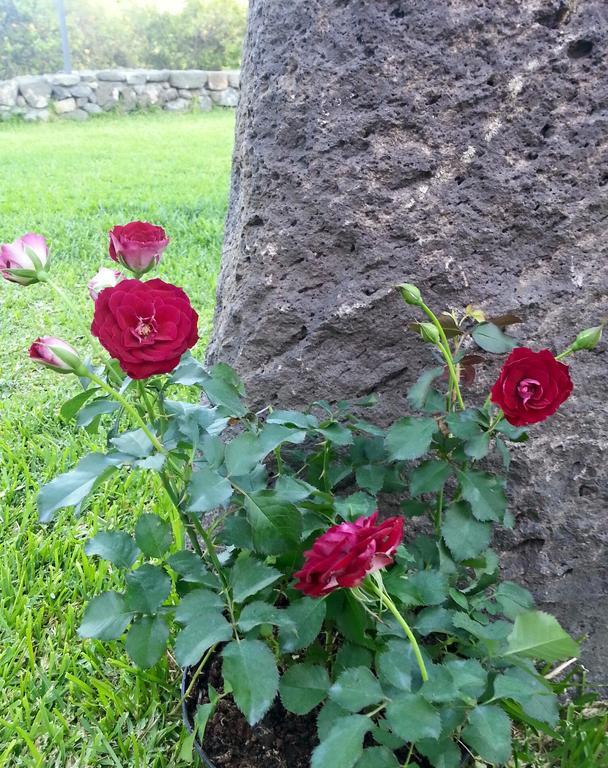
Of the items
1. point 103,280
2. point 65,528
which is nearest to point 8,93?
point 65,528

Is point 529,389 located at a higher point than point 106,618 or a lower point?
higher

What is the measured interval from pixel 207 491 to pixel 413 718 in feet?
1.26

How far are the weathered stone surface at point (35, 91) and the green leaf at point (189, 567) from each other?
1098 centimetres

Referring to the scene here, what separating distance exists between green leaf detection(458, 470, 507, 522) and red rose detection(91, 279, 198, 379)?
503mm

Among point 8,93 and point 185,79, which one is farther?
point 185,79

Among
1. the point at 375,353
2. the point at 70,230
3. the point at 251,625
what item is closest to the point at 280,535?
the point at 251,625

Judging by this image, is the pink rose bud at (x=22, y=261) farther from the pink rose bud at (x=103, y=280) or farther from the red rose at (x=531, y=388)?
the red rose at (x=531, y=388)

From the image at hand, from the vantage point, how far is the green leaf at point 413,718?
0.85 m

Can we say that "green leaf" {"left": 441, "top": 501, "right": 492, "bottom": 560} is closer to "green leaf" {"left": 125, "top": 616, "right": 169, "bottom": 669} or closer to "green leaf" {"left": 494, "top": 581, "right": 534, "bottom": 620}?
"green leaf" {"left": 494, "top": 581, "right": 534, "bottom": 620}

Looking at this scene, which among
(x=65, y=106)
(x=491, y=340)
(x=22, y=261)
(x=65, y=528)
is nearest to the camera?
(x=22, y=261)

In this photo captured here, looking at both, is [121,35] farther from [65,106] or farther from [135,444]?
[135,444]

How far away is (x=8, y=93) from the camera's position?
10.3 meters

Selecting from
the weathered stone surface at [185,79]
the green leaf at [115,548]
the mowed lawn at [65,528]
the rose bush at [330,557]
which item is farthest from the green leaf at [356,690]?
the weathered stone surface at [185,79]

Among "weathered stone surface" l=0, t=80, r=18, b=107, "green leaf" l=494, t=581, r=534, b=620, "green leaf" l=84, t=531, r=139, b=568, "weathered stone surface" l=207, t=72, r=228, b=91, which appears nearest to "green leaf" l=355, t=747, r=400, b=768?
"green leaf" l=494, t=581, r=534, b=620
